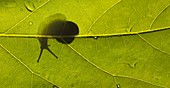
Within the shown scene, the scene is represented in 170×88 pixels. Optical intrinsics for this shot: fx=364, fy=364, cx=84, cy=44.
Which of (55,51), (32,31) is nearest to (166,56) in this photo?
(55,51)

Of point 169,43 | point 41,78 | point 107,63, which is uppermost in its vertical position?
point 169,43

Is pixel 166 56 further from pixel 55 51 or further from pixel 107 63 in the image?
pixel 55 51

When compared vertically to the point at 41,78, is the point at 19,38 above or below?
above

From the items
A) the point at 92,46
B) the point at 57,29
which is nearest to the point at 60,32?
the point at 57,29

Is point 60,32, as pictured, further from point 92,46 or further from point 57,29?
point 92,46
